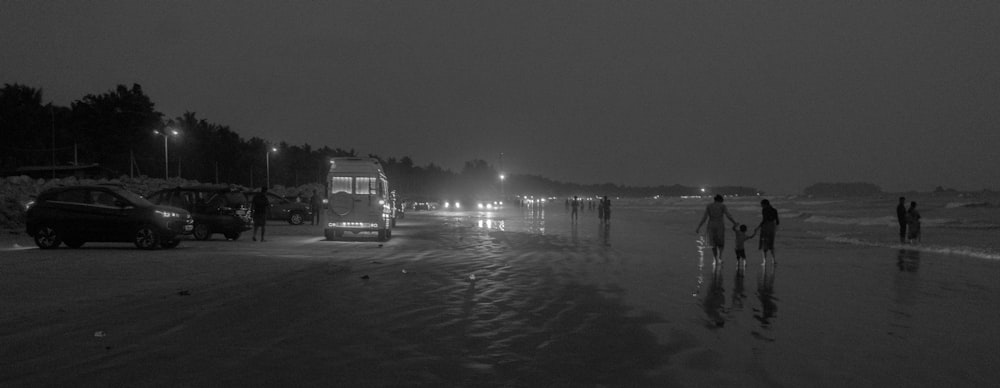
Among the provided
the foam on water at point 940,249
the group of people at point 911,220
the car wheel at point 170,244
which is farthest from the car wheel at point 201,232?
the group of people at point 911,220

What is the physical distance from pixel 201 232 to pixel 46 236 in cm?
575

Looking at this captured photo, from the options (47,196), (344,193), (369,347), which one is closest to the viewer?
(369,347)

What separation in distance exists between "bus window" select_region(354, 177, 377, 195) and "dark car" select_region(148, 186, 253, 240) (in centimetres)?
445

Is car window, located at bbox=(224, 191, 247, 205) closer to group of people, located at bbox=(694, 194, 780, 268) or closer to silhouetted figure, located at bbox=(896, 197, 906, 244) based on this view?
group of people, located at bbox=(694, 194, 780, 268)

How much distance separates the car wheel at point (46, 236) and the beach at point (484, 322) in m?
1.38

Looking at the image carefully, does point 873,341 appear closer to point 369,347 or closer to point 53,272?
point 369,347

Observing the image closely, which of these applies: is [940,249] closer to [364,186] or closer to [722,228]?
[722,228]

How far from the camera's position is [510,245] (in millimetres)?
23953

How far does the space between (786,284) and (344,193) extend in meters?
15.4

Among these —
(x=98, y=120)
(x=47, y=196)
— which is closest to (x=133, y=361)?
(x=47, y=196)

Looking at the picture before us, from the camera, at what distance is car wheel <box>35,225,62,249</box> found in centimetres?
1952

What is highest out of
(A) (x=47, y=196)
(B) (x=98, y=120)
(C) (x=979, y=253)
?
(B) (x=98, y=120)

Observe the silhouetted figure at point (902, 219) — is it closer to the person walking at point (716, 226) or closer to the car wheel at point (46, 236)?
the person walking at point (716, 226)

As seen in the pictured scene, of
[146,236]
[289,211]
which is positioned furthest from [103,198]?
[289,211]
